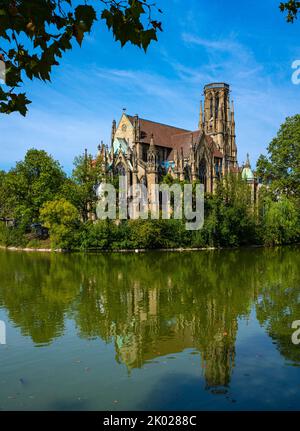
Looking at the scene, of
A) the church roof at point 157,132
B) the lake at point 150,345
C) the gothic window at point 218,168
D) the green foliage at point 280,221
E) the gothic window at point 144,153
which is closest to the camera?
the lake at point 150,345

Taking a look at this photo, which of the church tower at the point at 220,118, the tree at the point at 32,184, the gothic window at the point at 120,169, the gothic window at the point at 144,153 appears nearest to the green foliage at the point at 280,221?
the gothic window at the point at 144,153

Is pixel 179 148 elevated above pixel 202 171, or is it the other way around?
pixel 179 148

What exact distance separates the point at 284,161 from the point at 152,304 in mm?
28470

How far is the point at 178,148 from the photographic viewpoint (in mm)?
60812

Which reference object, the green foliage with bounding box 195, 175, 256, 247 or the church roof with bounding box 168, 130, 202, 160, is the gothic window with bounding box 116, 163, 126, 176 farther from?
the green foliage with bounding box 195, 175, 256, 247

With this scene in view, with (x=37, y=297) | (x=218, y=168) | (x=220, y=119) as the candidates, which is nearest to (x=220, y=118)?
(x=220, y=119)

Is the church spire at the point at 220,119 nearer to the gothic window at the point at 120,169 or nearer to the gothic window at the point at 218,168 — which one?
the gothic window at the point at 218,168

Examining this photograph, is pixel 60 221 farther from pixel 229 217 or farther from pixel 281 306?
pixel 281 306

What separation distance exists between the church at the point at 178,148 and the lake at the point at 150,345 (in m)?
33.3

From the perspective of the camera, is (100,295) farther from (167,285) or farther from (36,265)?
(36,265)

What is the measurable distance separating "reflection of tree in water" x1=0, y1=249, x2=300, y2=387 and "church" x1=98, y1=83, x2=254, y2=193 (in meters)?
27.4

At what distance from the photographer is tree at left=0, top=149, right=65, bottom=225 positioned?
4688 centimetres

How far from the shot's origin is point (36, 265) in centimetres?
3009

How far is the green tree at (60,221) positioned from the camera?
41094 millimetres
